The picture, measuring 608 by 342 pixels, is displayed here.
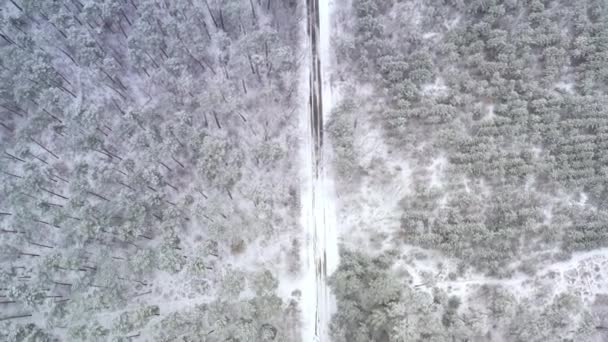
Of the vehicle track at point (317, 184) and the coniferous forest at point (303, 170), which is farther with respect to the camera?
the vehicle track at point (317, 184)

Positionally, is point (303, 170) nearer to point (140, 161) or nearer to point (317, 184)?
point (317, 184)

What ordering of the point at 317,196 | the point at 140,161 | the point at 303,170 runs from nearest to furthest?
the point at 140,161
the point at 317,196
the point at 303,170

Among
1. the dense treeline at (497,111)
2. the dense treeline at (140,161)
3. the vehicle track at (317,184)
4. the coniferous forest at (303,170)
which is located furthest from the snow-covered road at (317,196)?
the dense treeline at (497,111)

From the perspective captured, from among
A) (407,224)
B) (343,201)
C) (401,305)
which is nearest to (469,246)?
(407,224)

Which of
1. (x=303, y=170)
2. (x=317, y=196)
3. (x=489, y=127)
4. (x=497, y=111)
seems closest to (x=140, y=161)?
(x=303, y=170)

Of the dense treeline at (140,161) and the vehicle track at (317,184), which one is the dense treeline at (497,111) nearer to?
the vehicle track at (317,184)

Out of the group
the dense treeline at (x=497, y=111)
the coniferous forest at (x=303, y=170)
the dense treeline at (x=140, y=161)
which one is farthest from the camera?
the dense treeline at (x=497, y=111)
